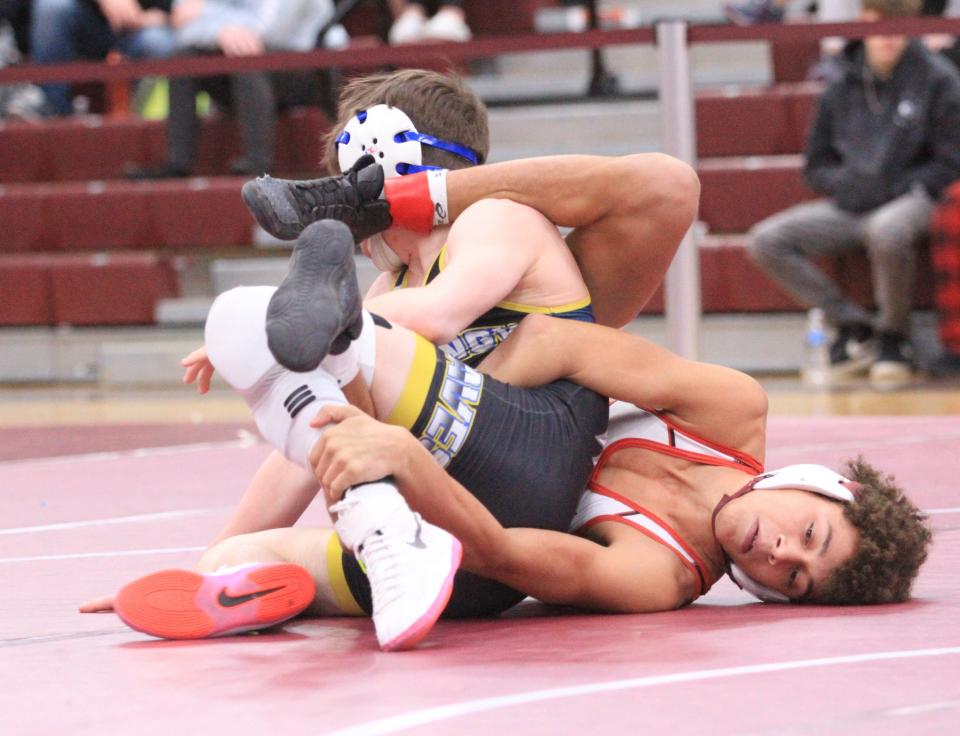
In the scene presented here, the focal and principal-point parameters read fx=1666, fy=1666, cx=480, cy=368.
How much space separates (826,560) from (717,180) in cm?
394

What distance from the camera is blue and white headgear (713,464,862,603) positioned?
2205 millimetres

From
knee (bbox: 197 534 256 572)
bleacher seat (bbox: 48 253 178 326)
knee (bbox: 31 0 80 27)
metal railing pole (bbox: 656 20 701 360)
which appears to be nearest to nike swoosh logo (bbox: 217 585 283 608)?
knee (bbox: 197 534 256 572)

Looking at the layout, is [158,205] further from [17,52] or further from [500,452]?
[500,452]

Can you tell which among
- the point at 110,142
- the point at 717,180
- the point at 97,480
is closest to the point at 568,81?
the point at 717,180

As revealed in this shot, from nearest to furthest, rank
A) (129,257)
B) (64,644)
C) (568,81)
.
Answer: (64,644), (129,257), (568,81)

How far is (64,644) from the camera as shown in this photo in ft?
6.91

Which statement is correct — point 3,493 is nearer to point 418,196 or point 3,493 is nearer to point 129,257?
point 418,196

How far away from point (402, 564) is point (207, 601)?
12.1 inches

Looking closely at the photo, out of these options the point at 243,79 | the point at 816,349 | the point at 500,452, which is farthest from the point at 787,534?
the point at 243,79

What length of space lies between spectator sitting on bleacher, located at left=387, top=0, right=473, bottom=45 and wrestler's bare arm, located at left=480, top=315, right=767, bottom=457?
4.36 meters

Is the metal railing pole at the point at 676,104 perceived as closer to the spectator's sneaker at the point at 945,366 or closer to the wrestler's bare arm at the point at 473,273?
the spectator's sneaker at the point at 945,366

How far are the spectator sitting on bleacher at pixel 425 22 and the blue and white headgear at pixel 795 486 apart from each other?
14.9 ft

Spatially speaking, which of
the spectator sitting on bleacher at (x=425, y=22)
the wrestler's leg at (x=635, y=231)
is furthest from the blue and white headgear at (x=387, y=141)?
the spectator sitting on bleacher at (x=425, y=22)

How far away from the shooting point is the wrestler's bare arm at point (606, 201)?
2486 millimetres
